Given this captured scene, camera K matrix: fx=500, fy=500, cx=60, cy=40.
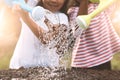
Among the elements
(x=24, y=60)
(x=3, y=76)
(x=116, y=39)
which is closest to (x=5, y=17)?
(x=24, y=60)

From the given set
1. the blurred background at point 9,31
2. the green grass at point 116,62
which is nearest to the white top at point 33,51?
the blurred background at point 9,31

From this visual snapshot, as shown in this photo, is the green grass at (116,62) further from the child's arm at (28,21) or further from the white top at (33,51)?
the child's arm at (28,21)

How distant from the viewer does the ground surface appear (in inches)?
74.9

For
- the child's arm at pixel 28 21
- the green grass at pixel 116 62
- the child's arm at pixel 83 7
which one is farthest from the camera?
the green grass at pixel 116 62

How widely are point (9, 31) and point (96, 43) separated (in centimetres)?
39

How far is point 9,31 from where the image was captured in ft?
7.07

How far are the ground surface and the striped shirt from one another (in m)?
0.05

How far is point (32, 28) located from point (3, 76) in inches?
8.7

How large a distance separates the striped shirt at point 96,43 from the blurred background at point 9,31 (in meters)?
0.06

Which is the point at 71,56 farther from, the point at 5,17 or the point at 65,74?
the point at 5,17

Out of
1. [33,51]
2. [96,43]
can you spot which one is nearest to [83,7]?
[96,43]

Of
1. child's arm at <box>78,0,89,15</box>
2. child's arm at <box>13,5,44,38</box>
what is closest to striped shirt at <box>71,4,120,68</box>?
child's arm at <box>78,0,89,15</box>

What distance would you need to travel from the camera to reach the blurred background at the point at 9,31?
2117mm

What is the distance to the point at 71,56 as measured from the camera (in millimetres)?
2092
